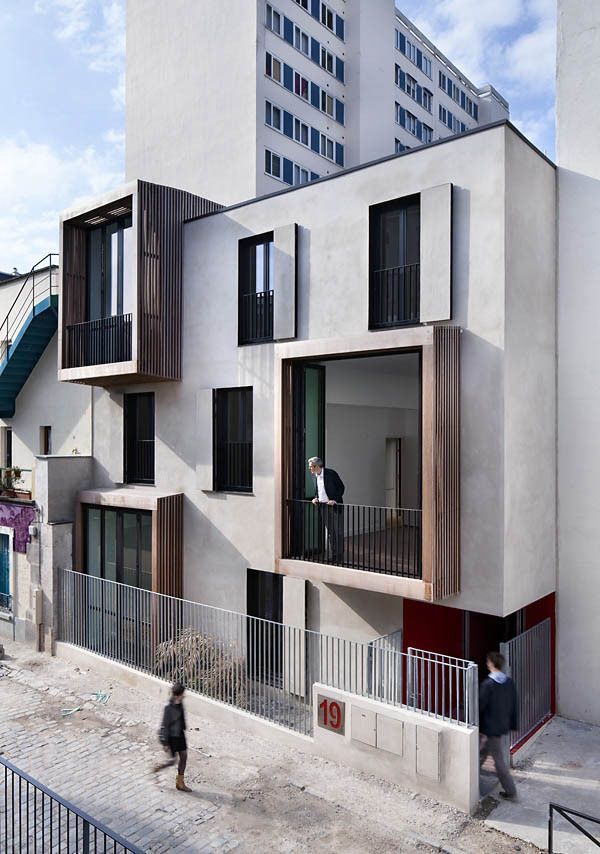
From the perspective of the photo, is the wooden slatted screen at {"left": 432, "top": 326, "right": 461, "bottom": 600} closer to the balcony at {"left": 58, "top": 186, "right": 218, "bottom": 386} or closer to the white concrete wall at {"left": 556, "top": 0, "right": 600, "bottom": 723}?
the white concrete wall at {"left": 556, "top": 0, "right": 600, "bottom": 723}

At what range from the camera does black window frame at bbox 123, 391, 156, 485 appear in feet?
47.8

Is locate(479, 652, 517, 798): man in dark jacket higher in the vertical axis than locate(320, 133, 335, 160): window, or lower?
lower

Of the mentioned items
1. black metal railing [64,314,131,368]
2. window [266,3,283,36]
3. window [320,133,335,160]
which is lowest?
black metal railing [64,314,131,368]

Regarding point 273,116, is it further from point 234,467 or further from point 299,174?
point 234,467

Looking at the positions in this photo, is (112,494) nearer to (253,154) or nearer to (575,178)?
(575,178)

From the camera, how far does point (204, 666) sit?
11.3m

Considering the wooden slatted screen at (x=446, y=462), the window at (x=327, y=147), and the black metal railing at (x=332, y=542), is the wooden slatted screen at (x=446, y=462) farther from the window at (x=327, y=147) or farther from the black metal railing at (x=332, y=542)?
the window at (x=327, y=147)

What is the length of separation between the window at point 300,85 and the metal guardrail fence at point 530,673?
23.3 m

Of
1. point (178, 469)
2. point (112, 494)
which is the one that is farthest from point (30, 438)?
point (178, 469)

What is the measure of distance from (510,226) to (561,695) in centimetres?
746

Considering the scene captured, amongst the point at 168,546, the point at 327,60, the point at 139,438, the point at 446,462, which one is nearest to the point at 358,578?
the point at 446,462

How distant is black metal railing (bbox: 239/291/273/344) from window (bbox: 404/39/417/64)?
99.8 feet

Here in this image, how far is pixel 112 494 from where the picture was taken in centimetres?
1416

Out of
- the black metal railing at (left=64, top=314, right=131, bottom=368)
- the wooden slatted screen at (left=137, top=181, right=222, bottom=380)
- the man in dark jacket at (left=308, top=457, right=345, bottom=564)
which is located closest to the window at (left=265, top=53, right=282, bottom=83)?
the wooden slatted screen at (left=137, top=181, right=222, bottom=380)
